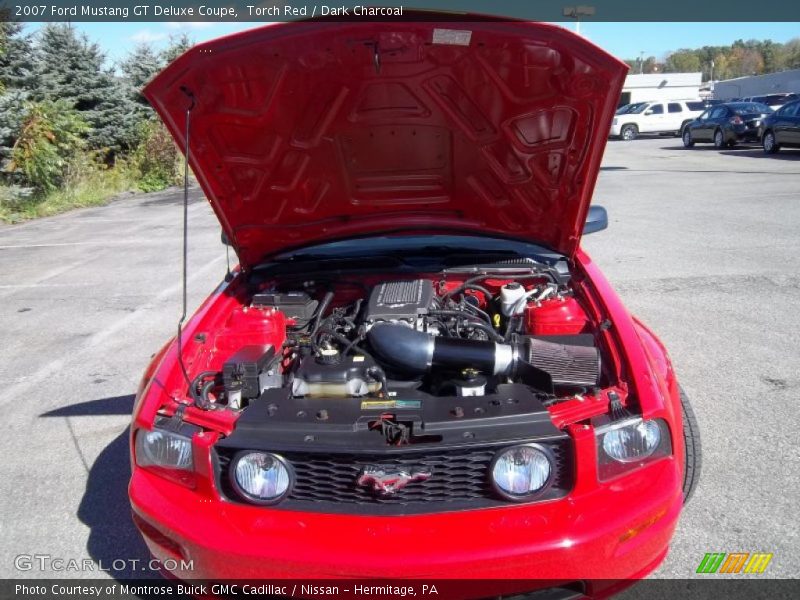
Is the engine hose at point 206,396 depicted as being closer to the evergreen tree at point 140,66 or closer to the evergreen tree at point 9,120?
the evergreen tree at point 9,120

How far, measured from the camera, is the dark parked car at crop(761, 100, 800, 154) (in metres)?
17.0

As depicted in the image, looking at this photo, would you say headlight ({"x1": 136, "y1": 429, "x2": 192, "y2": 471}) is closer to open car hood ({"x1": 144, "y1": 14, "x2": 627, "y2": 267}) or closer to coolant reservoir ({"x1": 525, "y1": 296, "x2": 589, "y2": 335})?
open car hood ({"x1": 144, "y1": 14, "x2": 627, "y2": 267})

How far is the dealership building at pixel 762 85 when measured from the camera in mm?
39844

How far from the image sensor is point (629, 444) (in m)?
2.20

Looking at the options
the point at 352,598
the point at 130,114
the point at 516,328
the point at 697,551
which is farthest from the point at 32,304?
→ the point at 130,114

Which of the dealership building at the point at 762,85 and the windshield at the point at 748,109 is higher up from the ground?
the dealership building at the point at 762,85

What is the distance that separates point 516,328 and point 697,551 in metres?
1.19

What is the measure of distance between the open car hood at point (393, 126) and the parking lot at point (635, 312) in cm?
139

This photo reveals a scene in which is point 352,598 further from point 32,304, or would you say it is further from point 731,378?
point 32,304

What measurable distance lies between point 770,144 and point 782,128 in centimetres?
101

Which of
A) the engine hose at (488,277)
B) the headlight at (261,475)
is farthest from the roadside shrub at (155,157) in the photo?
the headlight at (261,475)

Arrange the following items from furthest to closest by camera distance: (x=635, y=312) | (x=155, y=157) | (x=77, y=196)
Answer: (x=155, y=157) → (x=77, y=196) → (x=635, y=312)

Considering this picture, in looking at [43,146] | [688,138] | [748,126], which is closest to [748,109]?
[748,126]

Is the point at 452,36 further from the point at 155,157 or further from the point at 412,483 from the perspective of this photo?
the point at 155,157
